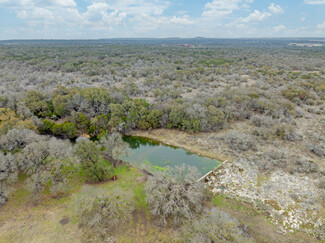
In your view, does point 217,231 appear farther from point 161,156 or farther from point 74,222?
point 161,156

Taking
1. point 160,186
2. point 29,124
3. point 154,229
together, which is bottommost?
point 154,229

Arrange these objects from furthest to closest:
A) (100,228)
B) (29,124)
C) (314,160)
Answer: (29,124) → (314,160) → (100,228)

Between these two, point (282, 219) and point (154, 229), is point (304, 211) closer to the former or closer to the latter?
point (282, 219)

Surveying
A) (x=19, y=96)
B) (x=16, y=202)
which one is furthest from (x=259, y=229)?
(x=19, y=96)

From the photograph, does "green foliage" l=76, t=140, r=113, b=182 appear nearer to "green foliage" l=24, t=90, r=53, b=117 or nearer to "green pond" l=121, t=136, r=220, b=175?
"green pond" l=121, t=136, r=220, b=175

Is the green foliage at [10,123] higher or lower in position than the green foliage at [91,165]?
higher

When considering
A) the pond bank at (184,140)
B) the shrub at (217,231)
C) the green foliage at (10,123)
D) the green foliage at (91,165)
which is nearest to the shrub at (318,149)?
the pond bank at (184,140)

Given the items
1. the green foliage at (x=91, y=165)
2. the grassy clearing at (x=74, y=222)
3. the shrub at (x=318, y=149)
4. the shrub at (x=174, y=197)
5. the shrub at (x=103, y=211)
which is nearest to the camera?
the grassy clearing at (x=74, y=222)

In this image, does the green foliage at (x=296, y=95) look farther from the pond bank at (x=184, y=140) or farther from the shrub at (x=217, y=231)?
the shrub at (x=217, y=231)
